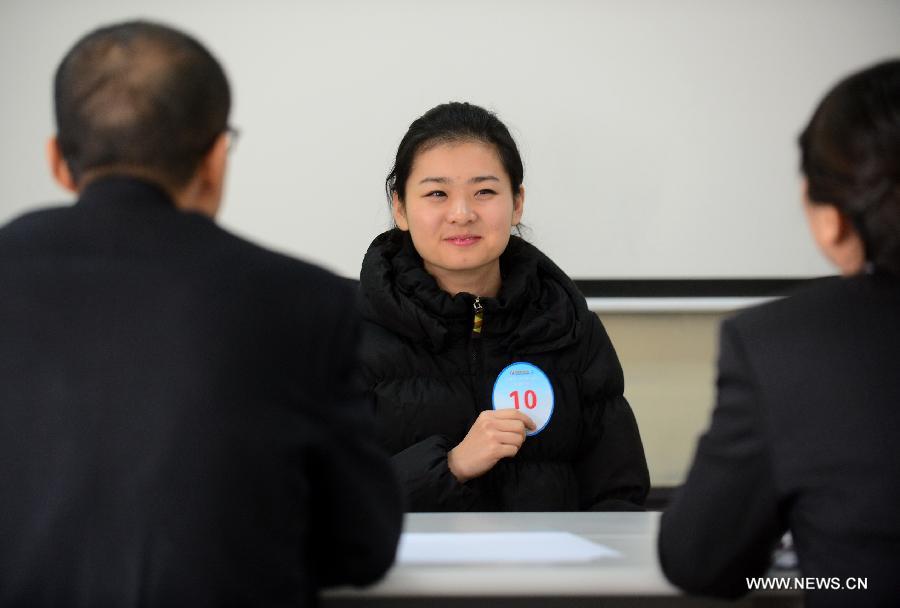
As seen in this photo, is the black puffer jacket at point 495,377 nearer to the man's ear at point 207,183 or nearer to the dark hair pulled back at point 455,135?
the dark hair pulled back at point 455,135

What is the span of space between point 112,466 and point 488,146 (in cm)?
133

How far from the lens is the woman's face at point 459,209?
6.42 ft

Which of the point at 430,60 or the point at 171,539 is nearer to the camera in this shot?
the point at 171,539

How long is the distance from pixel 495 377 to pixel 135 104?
107cm

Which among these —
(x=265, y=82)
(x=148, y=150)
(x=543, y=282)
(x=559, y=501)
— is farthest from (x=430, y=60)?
(x=148, y=150)

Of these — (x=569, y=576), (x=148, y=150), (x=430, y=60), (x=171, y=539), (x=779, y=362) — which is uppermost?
(x=430, y=60)

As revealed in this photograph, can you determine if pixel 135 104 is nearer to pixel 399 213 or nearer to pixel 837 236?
pixel 837 236

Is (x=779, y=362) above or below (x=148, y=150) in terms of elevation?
below

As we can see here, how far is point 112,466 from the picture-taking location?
0.86 meters

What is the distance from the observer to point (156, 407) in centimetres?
87

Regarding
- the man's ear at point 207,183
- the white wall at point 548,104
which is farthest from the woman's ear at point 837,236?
the white wall at point 548,104

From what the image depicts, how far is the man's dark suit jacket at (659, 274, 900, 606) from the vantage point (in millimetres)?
941

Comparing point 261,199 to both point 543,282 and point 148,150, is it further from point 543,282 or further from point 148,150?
point 148,150
